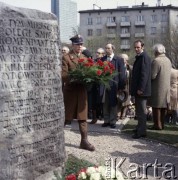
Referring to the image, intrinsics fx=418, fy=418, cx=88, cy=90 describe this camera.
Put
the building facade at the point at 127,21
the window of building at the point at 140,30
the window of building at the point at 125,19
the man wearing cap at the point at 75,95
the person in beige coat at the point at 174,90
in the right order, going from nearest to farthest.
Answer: the man wearing cap at the point at 75,95 → the person in beige coat at the point at 174,90 → the building facade at the point at 127,21 → the window of building at the point at 140,30 → the window of building at the point at 125,19

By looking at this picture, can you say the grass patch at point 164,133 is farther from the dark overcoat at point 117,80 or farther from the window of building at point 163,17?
the window of building at point 163,17

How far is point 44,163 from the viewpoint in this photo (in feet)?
17.3

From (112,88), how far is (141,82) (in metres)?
1.27

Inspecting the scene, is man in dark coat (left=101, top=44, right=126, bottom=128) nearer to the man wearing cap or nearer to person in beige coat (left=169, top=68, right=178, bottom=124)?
person in beige coat (left=169, top=68, right=178, bottom=124)

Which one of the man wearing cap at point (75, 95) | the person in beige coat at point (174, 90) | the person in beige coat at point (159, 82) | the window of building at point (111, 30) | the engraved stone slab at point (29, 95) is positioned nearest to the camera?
the engraved stone slab at point (29, 95)

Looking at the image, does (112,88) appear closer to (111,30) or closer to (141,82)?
(141,82)

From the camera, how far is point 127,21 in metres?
78.2

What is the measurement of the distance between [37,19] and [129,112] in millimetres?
7214

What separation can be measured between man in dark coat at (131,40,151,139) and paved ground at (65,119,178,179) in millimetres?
341

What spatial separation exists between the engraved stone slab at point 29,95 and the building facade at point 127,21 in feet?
225

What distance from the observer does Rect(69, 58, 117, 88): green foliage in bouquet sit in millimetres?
6492

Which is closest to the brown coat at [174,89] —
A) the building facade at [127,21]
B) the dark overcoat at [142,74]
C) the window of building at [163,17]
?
the dark overcoat at [142,74]

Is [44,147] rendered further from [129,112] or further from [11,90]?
[129,112]

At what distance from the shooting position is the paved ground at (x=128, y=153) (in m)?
6.27
